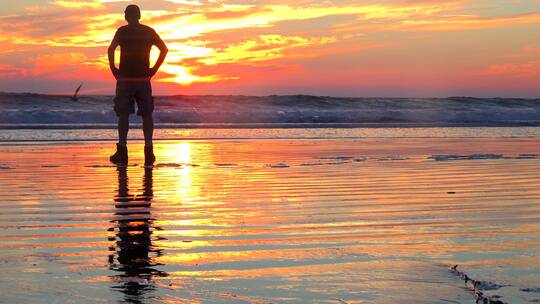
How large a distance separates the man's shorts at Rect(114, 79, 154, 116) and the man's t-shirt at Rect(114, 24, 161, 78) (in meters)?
0.11

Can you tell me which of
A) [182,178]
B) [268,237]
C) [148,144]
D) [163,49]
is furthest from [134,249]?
[163,49]

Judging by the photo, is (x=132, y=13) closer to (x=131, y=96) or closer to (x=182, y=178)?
(x=131, y=96)

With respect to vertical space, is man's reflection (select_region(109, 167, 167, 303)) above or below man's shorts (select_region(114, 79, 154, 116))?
below

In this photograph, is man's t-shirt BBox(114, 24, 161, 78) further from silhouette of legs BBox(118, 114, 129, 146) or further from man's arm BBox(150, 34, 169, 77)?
silhouette of legs BBox(118, 114, 129, 146)

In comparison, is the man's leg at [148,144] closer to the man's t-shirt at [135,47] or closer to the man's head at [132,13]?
the man's t-shirt at [135,47]

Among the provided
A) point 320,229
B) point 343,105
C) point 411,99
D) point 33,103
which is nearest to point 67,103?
point 33,103

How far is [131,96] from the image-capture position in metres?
11.0

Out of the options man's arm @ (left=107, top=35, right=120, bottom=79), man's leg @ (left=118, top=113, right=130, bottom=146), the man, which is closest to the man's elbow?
the man

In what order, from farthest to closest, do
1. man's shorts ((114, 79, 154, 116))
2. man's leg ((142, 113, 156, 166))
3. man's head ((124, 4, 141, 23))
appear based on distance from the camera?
1. man's shorts ((114, 79, 154, 116))
2. man's head ((124, 4, 141, 23))
3. man's leg ((142, 113, 156, 166))

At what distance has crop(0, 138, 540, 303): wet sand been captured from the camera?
297 centimetres

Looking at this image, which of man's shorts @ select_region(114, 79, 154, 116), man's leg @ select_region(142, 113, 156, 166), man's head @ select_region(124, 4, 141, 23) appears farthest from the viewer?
man's shorts @ select_region(114, 79, 154, 116)

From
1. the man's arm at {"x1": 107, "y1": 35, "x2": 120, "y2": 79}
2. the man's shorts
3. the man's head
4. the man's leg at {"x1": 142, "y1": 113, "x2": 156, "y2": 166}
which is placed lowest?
the man's leg at {"x1": 142, "y1": 113, "x2": 156, "y2": 166}

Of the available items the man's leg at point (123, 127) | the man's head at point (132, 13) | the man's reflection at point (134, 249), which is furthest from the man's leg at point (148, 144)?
the man's reflection at point (134, 249)

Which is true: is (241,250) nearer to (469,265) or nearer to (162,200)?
(469,265)
